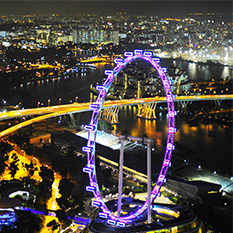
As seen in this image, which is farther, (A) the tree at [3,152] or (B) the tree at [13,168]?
(A) the tree at [3,152]

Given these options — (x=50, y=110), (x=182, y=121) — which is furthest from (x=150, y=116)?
(x=50, y=110)

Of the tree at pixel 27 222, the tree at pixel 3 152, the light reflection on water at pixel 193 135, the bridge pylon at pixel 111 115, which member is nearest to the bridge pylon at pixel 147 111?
the light reflection on water at pixel 193 135

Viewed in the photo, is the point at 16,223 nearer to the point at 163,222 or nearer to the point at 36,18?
the point at 163,222

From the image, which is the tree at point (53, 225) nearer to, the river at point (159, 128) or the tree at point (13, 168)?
the tree at point (13, 168)

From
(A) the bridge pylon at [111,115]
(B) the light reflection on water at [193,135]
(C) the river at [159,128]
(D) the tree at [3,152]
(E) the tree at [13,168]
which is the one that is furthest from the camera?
(A) the bridge pylon at [111,115]

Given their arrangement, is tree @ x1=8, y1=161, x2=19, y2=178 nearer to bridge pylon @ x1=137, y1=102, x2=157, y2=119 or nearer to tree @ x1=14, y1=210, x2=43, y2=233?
tree @ x1=14, y1=210, x2=43, y2=233

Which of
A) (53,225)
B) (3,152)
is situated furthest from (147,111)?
(53,225)

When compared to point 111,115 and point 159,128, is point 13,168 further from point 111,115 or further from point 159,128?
point 111,115

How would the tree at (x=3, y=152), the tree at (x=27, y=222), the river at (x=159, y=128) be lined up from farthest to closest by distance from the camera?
1. the river at (x=159, y=128)
2. the tree at (x=3, y=152)
3. the tree at (x=27, y=222)

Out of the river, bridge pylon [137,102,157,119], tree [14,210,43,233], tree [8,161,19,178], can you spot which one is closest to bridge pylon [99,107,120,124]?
the river
